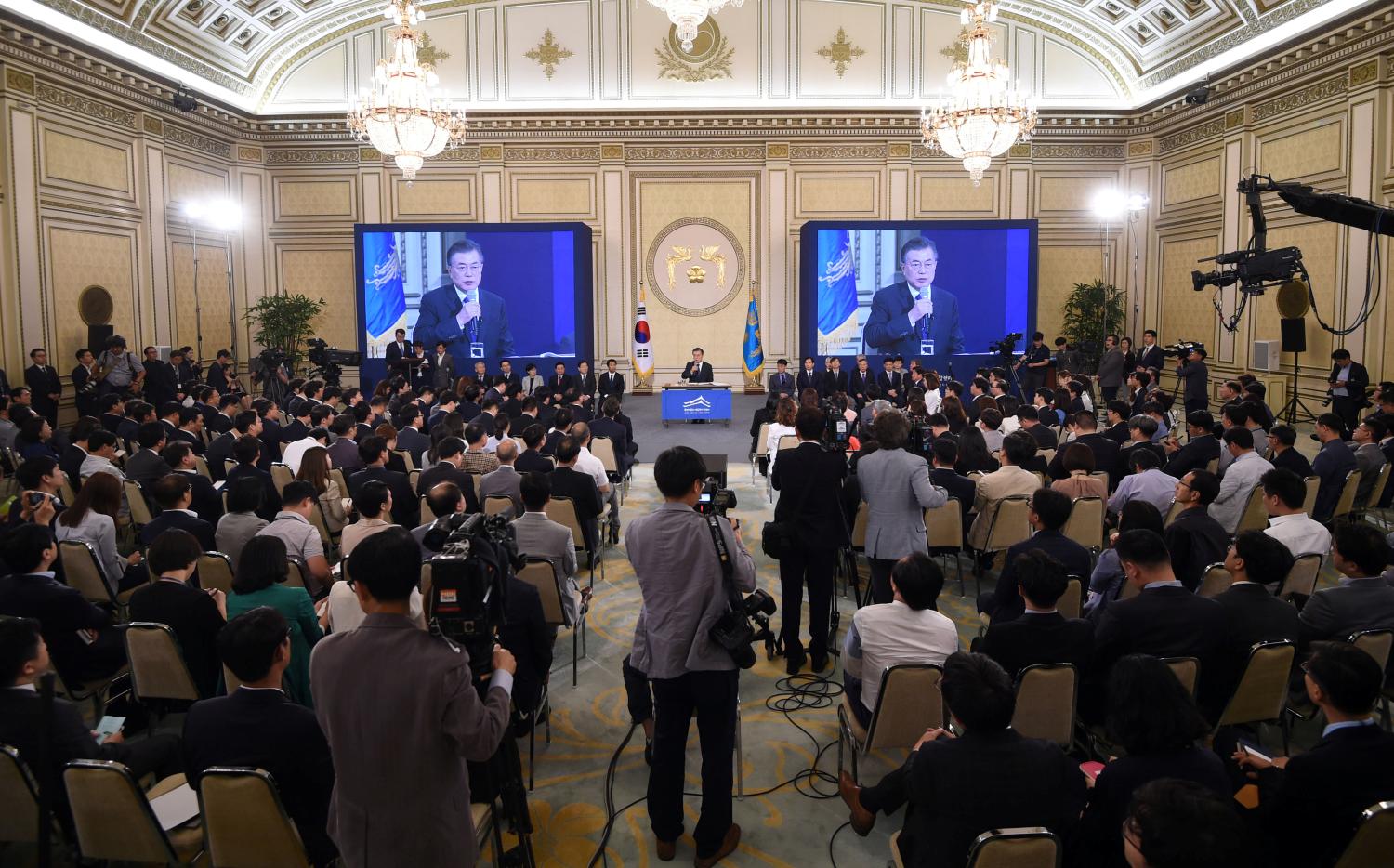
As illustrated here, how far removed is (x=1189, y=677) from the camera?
312 cm

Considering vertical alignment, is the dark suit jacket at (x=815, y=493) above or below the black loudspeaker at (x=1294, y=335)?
below

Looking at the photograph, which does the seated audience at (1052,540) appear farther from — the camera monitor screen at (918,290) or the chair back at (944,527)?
the camera monitor screen at (918,290)

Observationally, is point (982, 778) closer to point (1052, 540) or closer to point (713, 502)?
point (713, 502)

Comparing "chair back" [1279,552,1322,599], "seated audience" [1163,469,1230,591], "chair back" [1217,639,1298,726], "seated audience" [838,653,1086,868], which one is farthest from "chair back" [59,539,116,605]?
"chair back" [1279,552,1322,599]

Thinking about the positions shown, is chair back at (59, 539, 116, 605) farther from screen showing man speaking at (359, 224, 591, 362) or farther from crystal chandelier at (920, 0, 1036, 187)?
screen showing man speaking at (359, 224, 591, 362)

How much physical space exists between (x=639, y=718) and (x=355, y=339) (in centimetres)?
1536

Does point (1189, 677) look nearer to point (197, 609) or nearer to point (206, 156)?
point (197, 609)

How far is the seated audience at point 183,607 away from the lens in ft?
11.6

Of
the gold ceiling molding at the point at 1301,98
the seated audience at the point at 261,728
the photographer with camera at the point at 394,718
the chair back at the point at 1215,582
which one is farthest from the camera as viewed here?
the gold ceiling molding at the point at 1301,98

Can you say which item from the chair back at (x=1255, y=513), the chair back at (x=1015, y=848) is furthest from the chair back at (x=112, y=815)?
the chair back at (x=1255, y=513)

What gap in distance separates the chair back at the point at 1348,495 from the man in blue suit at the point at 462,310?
1289 centimetres

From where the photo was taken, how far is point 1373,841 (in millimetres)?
2191

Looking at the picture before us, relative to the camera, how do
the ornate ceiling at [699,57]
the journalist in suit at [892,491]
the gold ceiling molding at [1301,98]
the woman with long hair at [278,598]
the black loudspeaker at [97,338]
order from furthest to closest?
the ornate ceiling at [699,57], the black loudspeaker at [97,338], the gold ceiling molding at [1301,98], the journalist in suit at [892,491], the woman with long hair at [278,598]

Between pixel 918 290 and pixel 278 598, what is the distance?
14.1 metres
